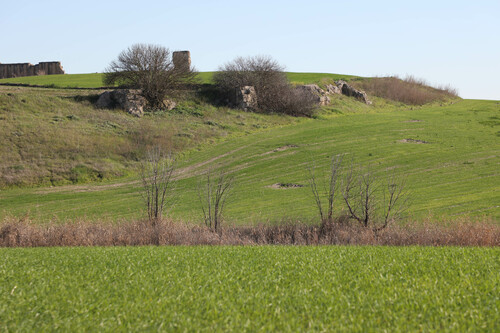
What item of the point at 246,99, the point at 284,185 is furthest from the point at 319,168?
the point at 246,99

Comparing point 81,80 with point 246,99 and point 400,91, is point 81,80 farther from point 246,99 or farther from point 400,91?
point 400,91

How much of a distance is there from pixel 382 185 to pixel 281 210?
6.19 meters

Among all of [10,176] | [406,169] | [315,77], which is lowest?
[10,176]

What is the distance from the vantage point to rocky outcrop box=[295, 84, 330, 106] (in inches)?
2383

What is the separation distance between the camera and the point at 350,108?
6366cm

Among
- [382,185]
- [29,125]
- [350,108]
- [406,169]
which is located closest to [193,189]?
[382,185]

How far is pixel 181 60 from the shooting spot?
57.8 meters

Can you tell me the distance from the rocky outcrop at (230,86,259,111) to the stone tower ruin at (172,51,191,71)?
6.92 meters

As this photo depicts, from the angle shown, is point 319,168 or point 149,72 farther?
point 149,72

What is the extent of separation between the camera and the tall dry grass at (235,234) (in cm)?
1598

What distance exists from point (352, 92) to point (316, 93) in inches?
388

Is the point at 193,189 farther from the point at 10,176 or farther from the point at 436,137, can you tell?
the point at 436,137

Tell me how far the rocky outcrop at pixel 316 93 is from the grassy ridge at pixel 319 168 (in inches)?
271

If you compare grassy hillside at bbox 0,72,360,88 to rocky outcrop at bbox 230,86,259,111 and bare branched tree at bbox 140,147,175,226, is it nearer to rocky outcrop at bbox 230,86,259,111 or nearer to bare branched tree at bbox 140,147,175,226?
rocky outcrop at bbox 230,86,259,111
